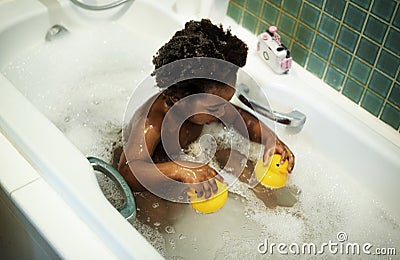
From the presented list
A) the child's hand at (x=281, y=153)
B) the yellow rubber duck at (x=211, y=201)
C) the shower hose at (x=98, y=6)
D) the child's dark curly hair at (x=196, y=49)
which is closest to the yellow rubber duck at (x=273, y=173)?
the child's hand at (x=281, y=153)

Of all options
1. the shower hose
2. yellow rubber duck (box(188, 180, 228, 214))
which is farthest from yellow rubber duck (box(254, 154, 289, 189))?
the shower hose

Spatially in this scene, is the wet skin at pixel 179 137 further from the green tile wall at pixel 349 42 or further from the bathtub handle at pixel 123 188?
the green tile wall at pixel 349 42

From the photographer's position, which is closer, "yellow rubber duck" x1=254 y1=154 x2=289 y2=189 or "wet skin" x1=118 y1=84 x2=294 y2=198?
"wet skin" x1=118 y1=84 x2=294 y2=198

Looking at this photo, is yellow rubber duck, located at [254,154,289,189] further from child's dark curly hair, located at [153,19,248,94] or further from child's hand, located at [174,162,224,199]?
child's dark curly hair, located at [153,19,248,94]

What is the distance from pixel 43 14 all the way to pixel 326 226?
98 cm

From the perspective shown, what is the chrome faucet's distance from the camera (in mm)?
1441

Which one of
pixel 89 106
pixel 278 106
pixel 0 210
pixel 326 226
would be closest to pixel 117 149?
pixel 89 106

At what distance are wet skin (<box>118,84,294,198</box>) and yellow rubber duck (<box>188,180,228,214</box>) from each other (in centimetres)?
2

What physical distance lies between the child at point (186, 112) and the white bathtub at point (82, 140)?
152 mm

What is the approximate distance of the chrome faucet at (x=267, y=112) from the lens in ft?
4.73

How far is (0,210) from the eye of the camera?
1242 mm

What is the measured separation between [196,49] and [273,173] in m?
0.37

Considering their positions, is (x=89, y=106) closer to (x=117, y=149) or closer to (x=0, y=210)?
(x=117, y=149)

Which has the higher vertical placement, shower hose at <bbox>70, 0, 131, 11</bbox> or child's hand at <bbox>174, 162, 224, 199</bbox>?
shower hose at <bbox>70, 0, 131, 11</bbox>
